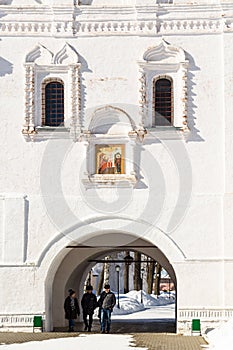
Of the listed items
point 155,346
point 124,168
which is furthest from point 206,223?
point 155,346

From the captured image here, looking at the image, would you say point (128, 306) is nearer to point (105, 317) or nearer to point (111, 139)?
point (105, 317)

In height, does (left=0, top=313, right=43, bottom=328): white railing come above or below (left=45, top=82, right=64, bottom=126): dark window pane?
below

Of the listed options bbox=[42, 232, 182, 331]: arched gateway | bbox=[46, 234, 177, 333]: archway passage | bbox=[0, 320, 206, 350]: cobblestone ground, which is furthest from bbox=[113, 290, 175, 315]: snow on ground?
bbox=[0, 320, 206, 350]: cobblestone ground

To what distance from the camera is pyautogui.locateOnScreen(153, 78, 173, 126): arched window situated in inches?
660

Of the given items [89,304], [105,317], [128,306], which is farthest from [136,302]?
[105,317]

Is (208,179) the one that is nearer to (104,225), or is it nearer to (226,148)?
(226,148)

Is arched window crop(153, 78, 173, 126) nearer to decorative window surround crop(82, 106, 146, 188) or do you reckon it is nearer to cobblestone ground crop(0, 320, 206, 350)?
decorative window surround crop(82, 106, 146, 188)

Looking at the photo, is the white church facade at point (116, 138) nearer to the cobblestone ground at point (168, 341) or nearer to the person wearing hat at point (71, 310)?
the cobblestone ground at point (168, 341)

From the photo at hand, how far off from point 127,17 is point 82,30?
891 millimetres

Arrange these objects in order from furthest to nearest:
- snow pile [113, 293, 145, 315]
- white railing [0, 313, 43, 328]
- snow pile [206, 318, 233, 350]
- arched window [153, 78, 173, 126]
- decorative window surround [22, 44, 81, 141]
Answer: snow pile [113, 293, 145, 315]
arched window [153, 78, 173, 126]
decorative window surround [22, 44, 81, 141]
white railing [0, 313, 43, 328]
snow pile [206, 318, 233, 350]

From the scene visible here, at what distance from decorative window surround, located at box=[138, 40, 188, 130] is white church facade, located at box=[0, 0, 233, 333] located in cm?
2

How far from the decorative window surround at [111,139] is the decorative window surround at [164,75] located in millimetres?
→ 343

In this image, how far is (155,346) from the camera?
14.3m

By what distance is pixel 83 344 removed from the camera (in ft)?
47.0
